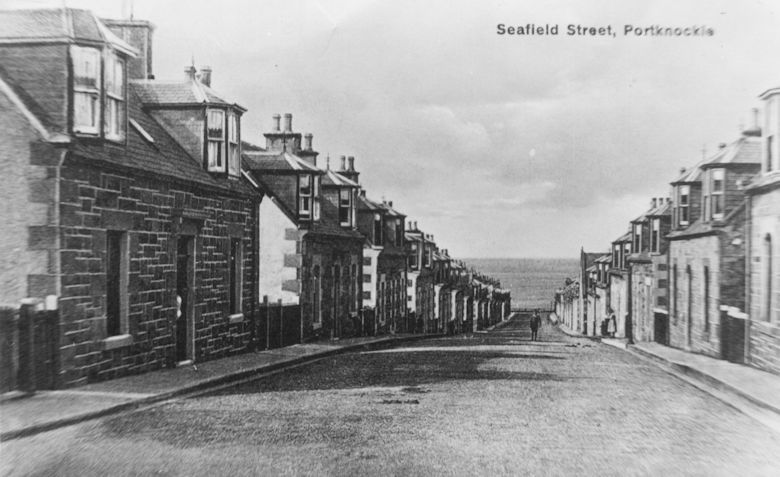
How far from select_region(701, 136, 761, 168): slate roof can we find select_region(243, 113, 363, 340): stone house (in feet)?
34.1

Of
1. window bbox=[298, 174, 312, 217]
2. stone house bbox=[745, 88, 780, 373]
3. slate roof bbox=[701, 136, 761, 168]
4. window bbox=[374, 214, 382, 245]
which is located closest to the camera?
stone house bbox=[745, 88, 780, 373]

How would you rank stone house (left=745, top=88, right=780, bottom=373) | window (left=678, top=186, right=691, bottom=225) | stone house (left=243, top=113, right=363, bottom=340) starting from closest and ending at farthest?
stone house (left=745, top=88, right=780, bottom=373), window (left=678, top=186, right=691, bottom=225), stone house (left=243, top=113, right=363, bottom=340)

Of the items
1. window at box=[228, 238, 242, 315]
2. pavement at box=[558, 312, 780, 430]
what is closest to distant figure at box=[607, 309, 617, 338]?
pavement at box=[558, 312, 780, 430]

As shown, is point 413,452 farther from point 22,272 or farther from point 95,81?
point 95,81

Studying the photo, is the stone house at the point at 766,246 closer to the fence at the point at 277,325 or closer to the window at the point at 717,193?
the window at the point at 717,193

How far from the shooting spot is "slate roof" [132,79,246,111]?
15625 millimetres

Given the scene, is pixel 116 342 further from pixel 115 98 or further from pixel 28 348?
pixel 115 98

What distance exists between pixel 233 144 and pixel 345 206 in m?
11.2

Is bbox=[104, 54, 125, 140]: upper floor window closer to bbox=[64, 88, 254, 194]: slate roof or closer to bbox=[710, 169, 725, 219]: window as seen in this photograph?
bbox=[64, 88, 254, 194]: slate roof

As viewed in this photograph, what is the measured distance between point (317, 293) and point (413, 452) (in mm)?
16129

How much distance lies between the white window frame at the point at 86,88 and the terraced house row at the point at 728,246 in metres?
8.05

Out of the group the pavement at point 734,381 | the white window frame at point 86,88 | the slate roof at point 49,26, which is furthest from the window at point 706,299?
the slate roof at point 49,26

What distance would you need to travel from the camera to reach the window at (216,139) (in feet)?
51.9

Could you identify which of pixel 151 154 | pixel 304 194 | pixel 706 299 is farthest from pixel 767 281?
pixel 304 194
